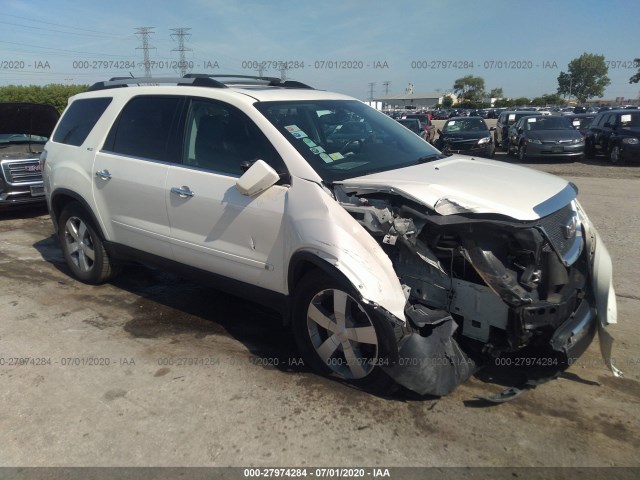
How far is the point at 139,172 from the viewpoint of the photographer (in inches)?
180

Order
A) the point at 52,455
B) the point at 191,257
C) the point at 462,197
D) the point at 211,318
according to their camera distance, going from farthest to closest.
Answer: the point at 211,318 < the point at 191,257 < the point at 462,197 < the point at 52,455

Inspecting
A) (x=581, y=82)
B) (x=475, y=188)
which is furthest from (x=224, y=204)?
(x=581, y=82)

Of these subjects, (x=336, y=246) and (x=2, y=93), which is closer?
(x=336, y=246)

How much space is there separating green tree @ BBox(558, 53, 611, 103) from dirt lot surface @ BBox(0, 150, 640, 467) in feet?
382

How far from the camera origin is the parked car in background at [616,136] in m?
16.2

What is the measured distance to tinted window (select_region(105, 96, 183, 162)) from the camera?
4.46m

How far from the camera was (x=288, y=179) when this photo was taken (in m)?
3.61

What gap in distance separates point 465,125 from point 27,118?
14518 mm

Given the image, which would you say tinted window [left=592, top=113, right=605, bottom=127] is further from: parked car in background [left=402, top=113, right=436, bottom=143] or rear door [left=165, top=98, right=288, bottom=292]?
rear door [left=165, top=98, right=288, bottom=292]

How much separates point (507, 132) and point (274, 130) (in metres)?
18.5

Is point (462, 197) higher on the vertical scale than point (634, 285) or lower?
higher

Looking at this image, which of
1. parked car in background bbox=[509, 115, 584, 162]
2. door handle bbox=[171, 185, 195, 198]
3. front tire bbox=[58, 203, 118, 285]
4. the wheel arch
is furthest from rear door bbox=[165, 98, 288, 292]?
parked car in background bbox=[509, 115, 584, 162]

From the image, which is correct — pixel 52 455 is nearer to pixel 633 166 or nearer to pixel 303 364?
pixel 303 364

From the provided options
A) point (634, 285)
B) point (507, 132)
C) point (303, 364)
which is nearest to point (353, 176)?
point (303, 364)
